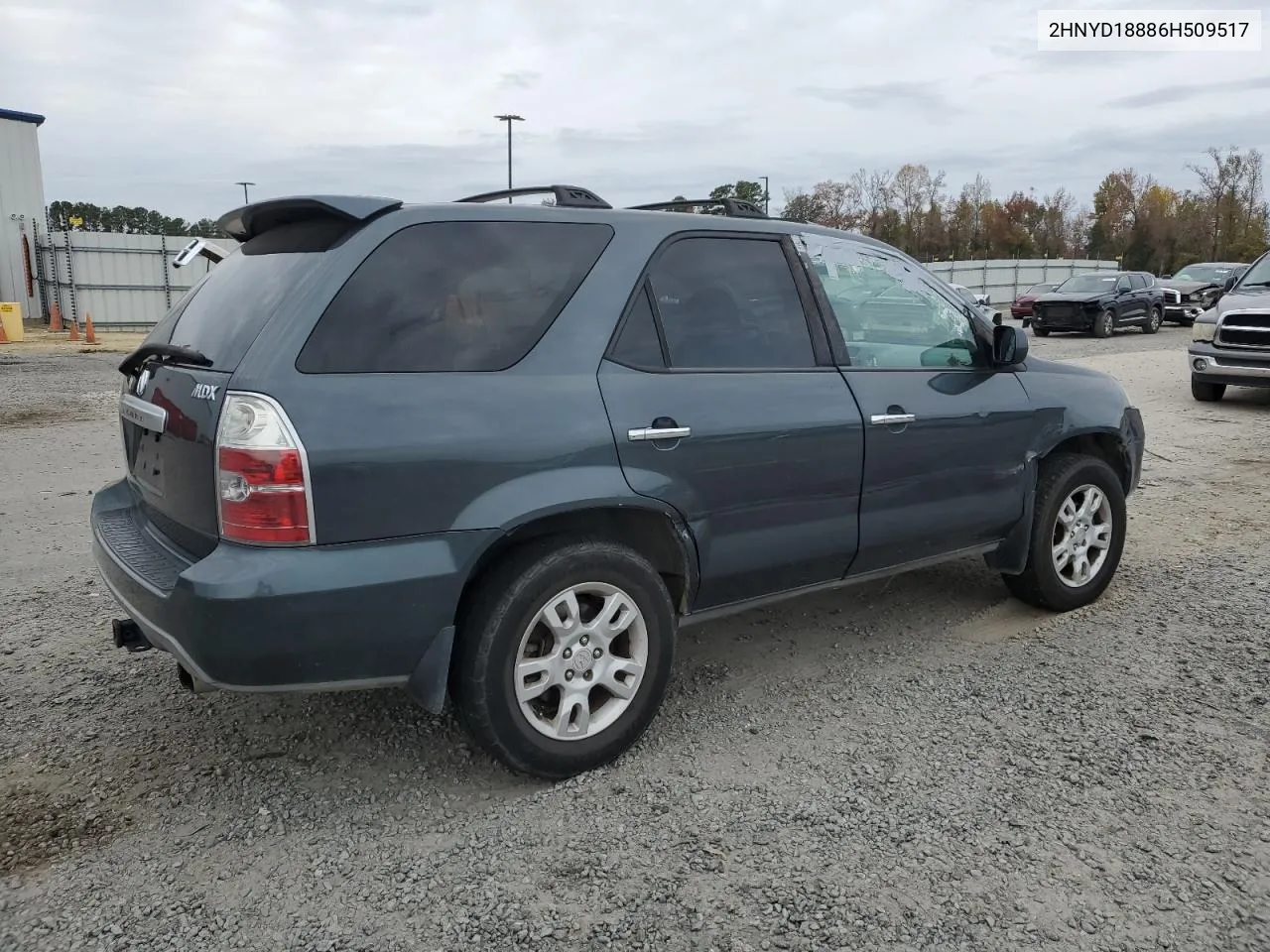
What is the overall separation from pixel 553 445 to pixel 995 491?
2181mm

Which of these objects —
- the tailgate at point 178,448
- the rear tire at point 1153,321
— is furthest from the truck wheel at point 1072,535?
the rear tire at point 1153,321

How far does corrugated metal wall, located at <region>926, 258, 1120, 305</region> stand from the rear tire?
555 inches

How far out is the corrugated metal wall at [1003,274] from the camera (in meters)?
40.4

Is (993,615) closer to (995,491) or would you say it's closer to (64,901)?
(995,491)

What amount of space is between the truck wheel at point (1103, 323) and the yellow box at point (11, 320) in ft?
80.3

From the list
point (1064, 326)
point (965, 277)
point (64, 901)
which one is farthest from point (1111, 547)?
point (965, 277)

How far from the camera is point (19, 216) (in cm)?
2748

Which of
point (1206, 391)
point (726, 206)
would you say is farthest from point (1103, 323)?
point (726, 206)

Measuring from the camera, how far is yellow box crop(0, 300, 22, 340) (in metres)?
21.8

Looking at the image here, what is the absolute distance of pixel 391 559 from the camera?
109 inches

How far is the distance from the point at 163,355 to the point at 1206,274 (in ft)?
106

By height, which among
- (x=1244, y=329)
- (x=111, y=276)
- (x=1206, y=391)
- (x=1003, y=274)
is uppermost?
(x=1003, y=274)

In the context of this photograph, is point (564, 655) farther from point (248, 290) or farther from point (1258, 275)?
point (1258, 275)

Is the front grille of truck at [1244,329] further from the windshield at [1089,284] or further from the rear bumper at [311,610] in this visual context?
the windshield at [1089,284]
